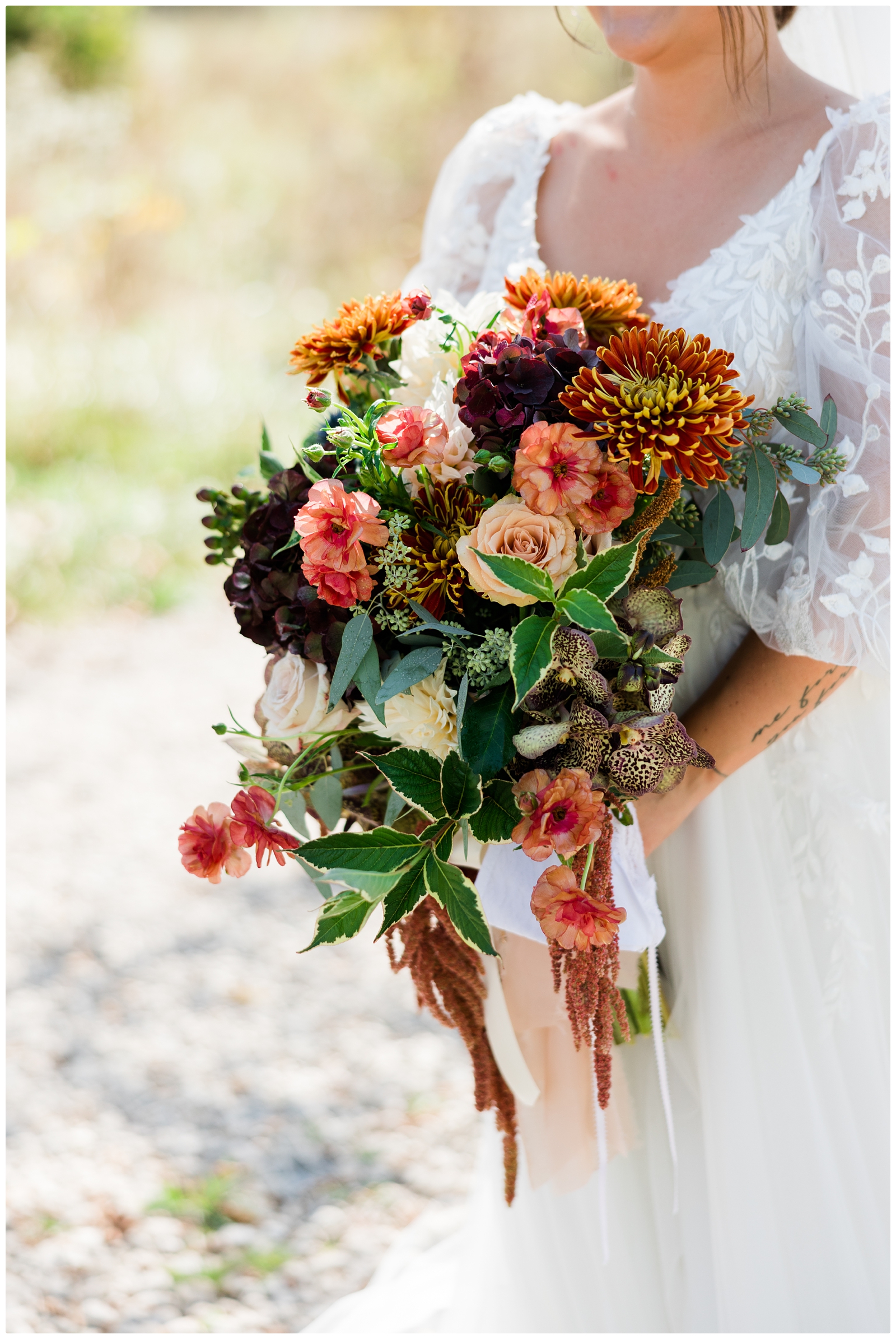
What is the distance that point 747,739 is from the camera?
1.14 m

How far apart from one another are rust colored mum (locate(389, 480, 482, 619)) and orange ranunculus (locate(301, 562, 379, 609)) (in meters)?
0.03

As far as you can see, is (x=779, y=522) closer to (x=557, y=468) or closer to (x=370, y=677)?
(x=557, y=468)

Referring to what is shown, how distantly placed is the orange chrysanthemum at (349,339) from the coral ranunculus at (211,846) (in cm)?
46

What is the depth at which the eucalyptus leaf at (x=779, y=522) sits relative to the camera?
102cm

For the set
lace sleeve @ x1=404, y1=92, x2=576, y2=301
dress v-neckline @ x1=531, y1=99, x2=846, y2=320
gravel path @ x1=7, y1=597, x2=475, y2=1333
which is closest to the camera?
dress v-neckline @ x1=531, y1=99, x2=846, y2=320

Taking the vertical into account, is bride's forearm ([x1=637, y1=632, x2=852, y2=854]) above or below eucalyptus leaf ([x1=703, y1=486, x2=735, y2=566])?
below

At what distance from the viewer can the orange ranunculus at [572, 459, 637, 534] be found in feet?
2.69

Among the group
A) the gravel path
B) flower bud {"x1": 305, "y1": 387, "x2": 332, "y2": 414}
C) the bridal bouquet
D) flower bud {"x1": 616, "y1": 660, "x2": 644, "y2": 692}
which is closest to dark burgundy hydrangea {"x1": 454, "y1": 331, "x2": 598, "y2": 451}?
the bridal bouquet

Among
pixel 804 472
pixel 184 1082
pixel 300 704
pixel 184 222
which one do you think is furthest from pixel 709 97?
pixel 184 222

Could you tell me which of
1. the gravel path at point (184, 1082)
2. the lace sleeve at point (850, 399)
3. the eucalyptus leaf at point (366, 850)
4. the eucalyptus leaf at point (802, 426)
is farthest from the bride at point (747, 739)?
the gravel path at point (184, 1082)

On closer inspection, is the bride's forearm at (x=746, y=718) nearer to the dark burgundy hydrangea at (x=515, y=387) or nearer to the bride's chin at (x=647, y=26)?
the dark burgundy hydrangea at (x=515, y=387)

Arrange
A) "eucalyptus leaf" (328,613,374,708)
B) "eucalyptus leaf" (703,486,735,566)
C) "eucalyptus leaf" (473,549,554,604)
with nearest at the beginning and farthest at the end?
"eucalyptus leaf" (473,549,554,604) < "eucalyptus leaf" (328,613,374,708) < "eucalyptus leaf" (703,486,735,566)

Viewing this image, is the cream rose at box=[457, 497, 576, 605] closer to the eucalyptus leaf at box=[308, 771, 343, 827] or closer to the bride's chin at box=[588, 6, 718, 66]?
the eucalyptus leaf at box=[308, 771, 343, 827]

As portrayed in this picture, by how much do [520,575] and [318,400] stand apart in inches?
11.3
